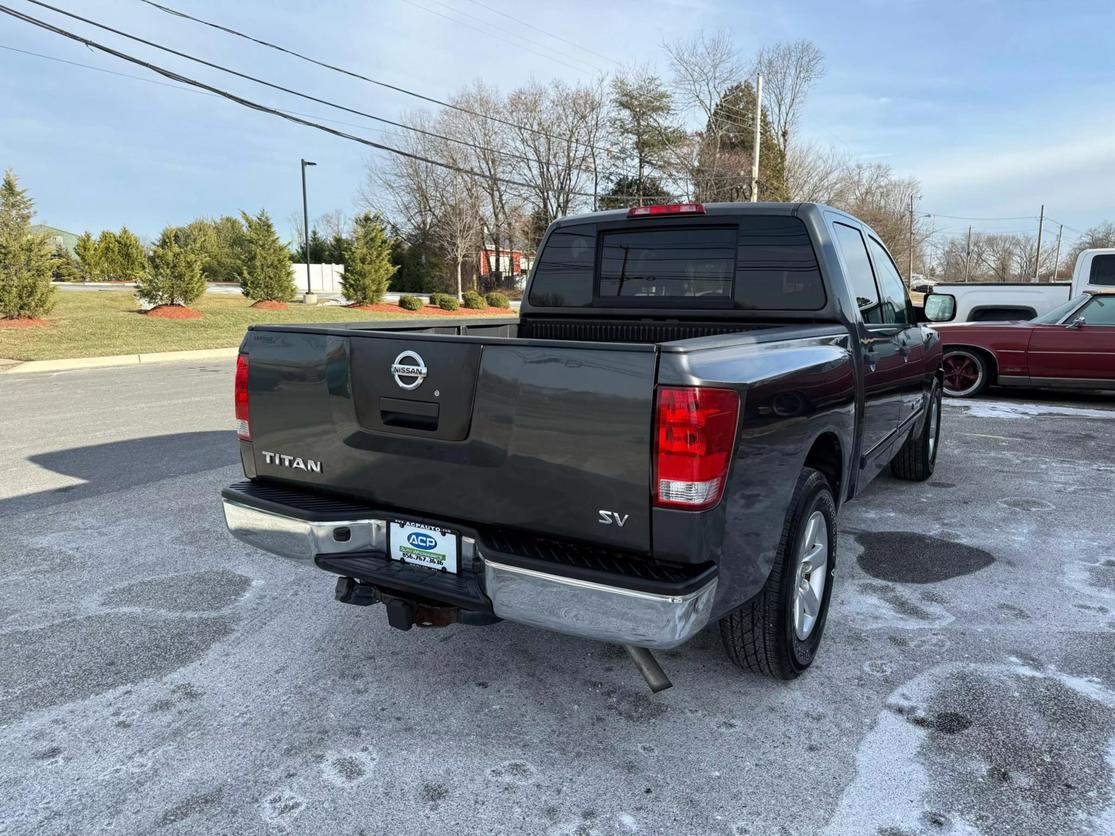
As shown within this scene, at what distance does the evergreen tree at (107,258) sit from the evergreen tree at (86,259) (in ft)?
0.64

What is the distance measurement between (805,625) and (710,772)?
2.76 feet

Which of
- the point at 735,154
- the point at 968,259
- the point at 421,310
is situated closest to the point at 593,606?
the point at 421,310

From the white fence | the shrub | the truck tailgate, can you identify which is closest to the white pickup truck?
the truck tailgate

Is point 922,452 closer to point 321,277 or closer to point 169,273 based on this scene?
point 169,273

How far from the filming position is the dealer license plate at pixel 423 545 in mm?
2461

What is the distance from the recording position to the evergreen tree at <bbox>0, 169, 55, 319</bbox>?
17.6 meters

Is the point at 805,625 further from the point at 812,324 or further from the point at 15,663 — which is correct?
the point at 15,663

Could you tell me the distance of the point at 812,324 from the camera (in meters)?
3.47

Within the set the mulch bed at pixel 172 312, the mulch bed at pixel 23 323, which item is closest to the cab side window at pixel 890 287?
the mulch bed at pixel 23 323

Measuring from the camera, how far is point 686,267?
3.82m

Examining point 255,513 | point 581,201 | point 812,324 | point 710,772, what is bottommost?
point 710,772

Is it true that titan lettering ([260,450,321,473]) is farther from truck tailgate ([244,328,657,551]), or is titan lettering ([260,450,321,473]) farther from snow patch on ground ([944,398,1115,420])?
snow patch on ground ([944,398,1115,420])

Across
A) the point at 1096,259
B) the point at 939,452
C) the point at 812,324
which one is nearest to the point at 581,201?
the point at 1096,259

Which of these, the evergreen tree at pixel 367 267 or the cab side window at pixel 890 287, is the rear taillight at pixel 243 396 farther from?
the evergreen tree at pixel 367 267
